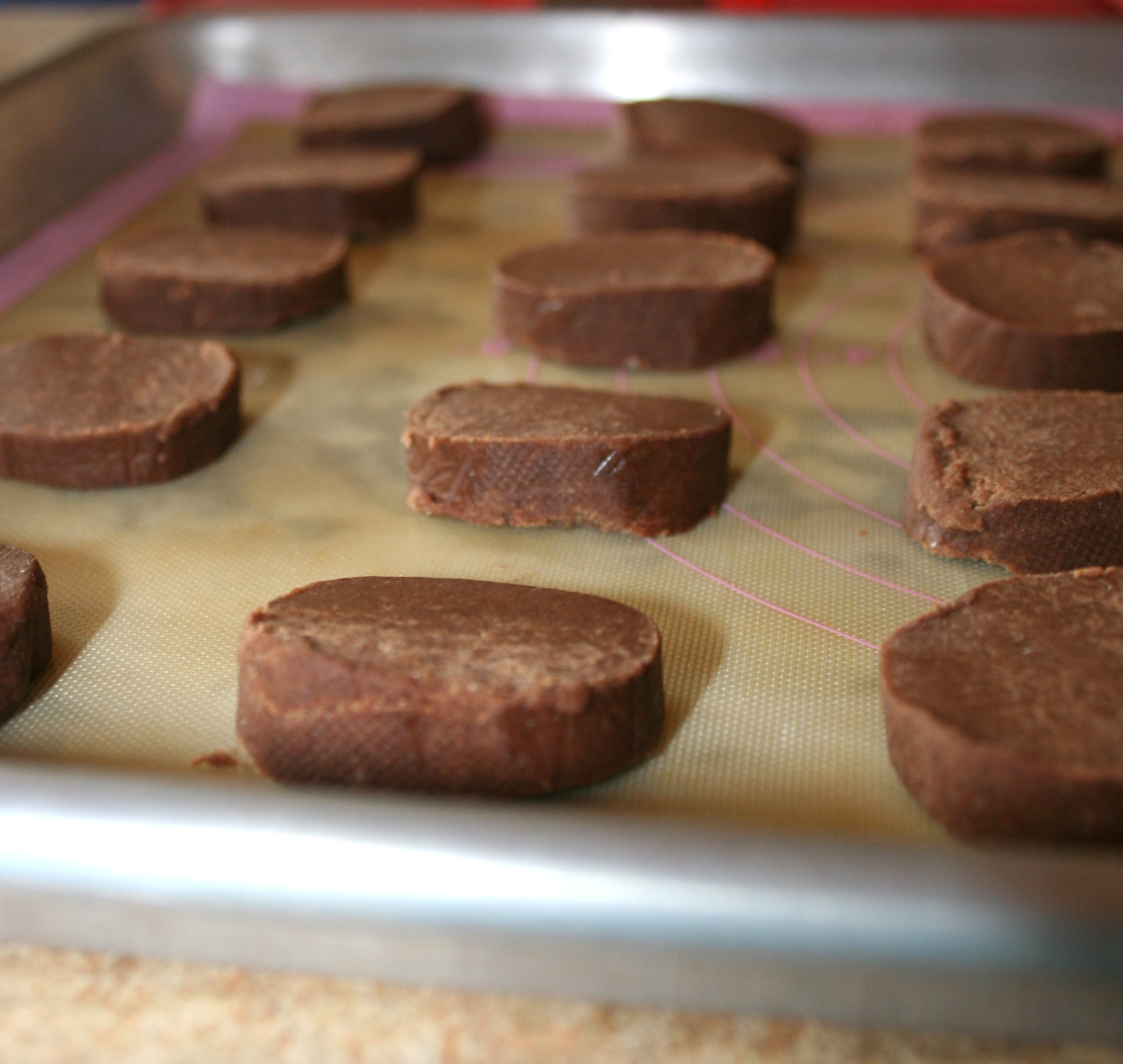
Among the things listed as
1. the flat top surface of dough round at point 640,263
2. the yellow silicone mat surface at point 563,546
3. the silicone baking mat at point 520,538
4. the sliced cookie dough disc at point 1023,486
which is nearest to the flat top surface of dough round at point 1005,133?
the silicone baking mat at point 520,538

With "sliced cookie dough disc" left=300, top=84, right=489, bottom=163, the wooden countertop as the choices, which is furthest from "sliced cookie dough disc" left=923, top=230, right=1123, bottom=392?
"sliced cookie dough disc" left=300, top=84, right=489, bottom=163

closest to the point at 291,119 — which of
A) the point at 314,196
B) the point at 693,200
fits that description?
the point at 314,196

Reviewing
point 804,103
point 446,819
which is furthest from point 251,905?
point 804,103

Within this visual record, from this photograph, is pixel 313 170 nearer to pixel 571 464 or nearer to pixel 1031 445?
pixel 571 464

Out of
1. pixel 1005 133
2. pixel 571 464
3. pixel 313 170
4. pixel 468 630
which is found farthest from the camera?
pixel 1005 133

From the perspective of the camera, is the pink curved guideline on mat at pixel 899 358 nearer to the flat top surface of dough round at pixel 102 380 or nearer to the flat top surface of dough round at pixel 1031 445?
the flat top surface of dough round at pixel 1031 445

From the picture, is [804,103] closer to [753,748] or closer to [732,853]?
[753,748]

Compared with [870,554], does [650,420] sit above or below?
above
